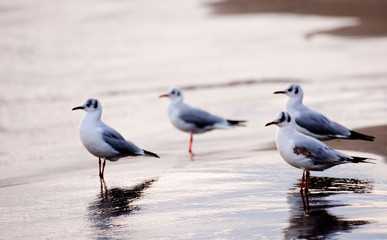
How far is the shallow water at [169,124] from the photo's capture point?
5797 millimetres

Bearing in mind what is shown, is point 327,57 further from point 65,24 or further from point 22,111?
point 65,24

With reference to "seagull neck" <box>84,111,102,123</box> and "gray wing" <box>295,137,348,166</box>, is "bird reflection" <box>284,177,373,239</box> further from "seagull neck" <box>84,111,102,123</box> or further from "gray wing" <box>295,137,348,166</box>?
"seagull neck" <box>84,111,102,123</box>

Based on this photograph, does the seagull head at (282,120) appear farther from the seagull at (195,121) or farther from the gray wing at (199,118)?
the gray wing at (199,118)

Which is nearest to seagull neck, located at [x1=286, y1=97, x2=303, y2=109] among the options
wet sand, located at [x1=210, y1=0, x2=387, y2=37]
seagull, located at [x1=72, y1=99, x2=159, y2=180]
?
seagull, located at [x1=72, y1=99, x2=159, y2=180]

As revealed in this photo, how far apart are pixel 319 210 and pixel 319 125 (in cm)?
283

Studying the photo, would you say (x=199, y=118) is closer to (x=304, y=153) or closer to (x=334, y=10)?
(x=304, y=153)

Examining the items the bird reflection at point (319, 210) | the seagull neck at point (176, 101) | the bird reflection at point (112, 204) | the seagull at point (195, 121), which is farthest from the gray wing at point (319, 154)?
the seagull neck at point (176, 101)

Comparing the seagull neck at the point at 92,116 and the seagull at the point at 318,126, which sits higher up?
the seagull neck at the point at 92,116

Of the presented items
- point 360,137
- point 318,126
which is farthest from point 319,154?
point 318,126

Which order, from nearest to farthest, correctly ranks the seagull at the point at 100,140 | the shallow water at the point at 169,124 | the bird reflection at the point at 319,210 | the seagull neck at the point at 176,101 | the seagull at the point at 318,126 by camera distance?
the bird reflection at the point at 319,210, the shallow water at the point at 169,124, the seagull at the point at 100,140, the seagull at the point at 318,126, the seagull neck at the point at 176,101

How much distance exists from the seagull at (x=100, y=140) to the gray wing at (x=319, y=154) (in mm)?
1882

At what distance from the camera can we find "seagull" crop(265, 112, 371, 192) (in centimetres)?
676

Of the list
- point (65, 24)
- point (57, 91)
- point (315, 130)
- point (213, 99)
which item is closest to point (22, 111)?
point (57, 91)

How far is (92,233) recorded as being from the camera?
217 inches
